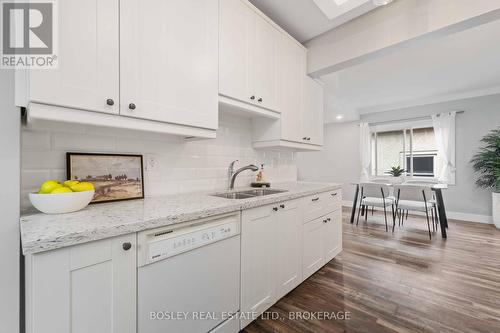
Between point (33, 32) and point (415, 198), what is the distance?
4801 millimetres

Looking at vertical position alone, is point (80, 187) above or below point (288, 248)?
above

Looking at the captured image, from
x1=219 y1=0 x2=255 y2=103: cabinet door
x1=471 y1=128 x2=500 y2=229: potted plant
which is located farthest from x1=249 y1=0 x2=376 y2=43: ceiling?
x1=471 y1=128 x2=500 y2=229: potted plant

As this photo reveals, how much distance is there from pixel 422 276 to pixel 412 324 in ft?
2.95

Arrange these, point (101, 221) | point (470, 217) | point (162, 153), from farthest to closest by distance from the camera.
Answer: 1. point (470, 217)
2. point (162, 153)
3. point (101, 221)

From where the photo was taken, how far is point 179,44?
52.6 inches

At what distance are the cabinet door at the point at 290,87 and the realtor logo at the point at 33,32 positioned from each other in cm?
169

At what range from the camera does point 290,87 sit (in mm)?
2309

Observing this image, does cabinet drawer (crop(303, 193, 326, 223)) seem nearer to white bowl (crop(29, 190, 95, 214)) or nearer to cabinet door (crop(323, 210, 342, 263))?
cabinet door (crop(323, 210, 342, 263))

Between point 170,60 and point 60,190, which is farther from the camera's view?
point 170,60

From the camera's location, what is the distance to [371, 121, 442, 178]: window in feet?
16.8

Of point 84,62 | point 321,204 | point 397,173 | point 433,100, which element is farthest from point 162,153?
point 433,100

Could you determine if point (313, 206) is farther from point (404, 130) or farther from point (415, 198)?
point (404, 130)

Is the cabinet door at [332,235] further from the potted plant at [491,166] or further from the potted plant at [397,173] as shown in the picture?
the potted plant at [397,173]

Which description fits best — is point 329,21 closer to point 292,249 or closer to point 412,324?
point 292,249
